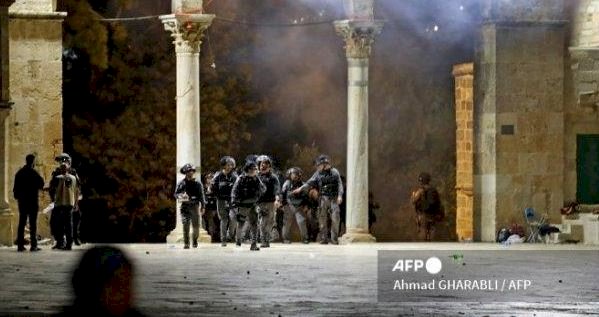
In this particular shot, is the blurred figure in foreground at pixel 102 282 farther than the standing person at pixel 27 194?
No

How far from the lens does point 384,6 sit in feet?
154

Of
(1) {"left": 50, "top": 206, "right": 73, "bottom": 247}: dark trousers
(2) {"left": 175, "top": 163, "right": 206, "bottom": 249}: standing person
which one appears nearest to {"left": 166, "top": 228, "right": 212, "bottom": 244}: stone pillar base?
(2) {"left": 175, "top": 163, "right": 206, "bottom": 249}: standing person

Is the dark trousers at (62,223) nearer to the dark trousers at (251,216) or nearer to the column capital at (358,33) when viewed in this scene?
the dark trousers at (251,216)

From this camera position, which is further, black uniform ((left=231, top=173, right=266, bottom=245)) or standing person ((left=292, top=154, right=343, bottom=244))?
standing person ((left=292, top=154, right=343, bottom=244))

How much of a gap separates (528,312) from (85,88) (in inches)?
1165

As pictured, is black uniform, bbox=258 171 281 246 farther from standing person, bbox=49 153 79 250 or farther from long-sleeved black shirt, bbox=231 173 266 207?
standing person, bbox=49 153 79 250

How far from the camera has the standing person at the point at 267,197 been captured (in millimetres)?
27844

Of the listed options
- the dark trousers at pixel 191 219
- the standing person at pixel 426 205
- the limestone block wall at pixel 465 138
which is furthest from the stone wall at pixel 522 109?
the dark trousers at pixel 191 219

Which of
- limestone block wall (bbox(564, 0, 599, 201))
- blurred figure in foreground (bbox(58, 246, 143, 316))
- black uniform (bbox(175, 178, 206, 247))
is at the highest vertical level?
limestone block wall (bbox(564, 0, 599, 201))

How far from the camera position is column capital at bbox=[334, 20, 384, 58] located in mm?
30750

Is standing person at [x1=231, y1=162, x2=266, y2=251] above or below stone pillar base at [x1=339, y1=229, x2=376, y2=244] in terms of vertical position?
above

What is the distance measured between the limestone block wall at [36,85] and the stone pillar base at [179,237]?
86.1 inches

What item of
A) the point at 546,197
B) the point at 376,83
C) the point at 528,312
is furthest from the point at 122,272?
the point at 376,83

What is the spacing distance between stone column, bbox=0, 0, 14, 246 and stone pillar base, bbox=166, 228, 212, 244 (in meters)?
3.01
